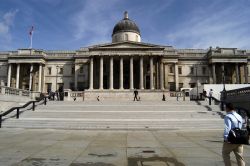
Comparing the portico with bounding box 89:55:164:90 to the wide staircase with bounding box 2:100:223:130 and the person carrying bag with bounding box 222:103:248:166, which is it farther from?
the person carrying bag with bounding box 222:103:248:166

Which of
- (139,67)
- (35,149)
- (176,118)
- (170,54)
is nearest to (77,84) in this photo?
(139,67)

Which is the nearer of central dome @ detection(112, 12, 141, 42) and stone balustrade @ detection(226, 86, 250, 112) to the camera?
stone balustrade @ detection(226, 86, 250, 112)

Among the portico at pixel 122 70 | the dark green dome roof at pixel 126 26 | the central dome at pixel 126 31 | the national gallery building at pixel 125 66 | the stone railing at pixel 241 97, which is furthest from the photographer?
the dark green dome roof at pixel 126 26

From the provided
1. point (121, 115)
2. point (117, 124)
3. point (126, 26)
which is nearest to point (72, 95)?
point (121, 115)

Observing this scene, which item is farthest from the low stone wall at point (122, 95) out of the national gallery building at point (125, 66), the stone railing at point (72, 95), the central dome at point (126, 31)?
the central dome at point (126, 31)

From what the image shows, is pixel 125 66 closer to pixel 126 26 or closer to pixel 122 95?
pixel 126 26

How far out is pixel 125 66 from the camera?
6456cm

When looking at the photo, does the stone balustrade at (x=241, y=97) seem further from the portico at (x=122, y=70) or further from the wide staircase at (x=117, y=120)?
the portico at (x=122, y=70)

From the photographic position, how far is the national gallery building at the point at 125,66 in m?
60.9

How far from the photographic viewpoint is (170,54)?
6456cm

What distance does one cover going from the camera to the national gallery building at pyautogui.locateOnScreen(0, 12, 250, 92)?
200 feet

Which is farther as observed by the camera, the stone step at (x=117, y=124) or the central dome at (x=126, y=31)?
the central dome at (x=126, y=31)

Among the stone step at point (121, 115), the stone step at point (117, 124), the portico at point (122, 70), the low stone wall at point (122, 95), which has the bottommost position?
the stone step at point (117, 124)

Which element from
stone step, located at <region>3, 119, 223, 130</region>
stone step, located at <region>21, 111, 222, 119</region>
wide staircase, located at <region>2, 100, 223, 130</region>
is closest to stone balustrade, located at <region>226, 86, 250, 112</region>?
wide staircase, located at <region>2, 100, 223, 130</region>
